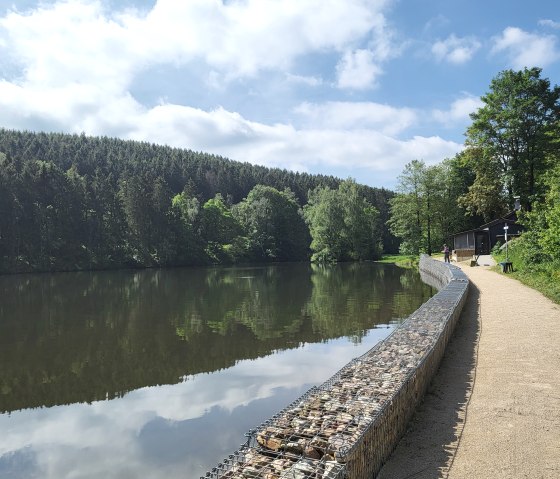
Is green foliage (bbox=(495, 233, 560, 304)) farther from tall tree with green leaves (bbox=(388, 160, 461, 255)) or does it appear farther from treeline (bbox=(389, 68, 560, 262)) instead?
tall tree with green leaves (bbox=(388, 160, 461, 255))

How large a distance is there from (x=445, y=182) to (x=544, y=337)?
183 feet

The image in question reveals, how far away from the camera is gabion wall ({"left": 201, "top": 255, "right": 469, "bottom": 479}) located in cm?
473

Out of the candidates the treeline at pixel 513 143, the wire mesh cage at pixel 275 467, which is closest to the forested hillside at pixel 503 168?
the treeline at pixel 513 143

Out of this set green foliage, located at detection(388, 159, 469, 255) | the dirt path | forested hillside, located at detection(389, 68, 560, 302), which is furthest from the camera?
green foliage, located at detection(388, 159, 469, 255)

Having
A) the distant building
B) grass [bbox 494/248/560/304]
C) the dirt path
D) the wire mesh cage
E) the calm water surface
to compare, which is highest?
the distant building

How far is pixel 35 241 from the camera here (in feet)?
215

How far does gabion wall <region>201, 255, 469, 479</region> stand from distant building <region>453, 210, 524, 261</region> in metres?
41.1

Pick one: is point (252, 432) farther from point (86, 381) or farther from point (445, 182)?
point (445, 182)

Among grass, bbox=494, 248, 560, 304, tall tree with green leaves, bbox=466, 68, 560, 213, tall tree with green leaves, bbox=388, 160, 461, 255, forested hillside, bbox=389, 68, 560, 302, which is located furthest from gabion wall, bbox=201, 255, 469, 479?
tall tree with green leaves, bbox=388, 160, 461, 255

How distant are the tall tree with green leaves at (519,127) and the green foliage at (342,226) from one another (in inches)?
1009

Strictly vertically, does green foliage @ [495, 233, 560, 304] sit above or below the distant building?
below

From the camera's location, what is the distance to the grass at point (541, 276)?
64.4 ft

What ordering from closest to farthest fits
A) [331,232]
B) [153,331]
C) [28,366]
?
[28,366], [153,331], [331,232]

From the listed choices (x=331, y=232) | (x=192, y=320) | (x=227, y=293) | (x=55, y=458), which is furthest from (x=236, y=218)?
(x=55, y=458)
